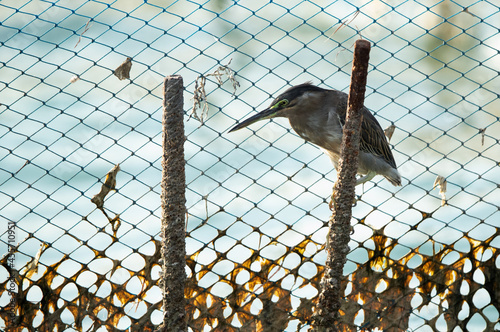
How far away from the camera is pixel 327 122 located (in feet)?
14.3

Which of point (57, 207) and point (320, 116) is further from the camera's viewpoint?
point (57, 207)

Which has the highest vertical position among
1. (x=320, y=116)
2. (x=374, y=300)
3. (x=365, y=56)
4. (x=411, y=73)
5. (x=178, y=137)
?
(x=365, y=56)

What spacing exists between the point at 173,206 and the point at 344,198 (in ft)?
2.44

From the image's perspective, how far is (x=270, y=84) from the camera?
7531 millimetres

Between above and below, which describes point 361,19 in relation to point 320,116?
below

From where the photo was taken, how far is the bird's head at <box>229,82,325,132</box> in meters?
4.21

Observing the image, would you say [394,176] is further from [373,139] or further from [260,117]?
[260,117]

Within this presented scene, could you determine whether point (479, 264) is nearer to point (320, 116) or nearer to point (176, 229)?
point (320, 116)

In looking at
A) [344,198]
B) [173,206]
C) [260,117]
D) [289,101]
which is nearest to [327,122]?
[289,101]

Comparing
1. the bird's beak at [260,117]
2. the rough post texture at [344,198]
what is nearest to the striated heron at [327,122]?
the bird's beak at [260,117]

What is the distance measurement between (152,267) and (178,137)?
95 cm

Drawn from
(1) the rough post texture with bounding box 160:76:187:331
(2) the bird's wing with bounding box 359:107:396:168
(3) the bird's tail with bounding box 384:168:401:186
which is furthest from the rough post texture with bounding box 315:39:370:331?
(3) the bird's tail with bounding box 384:168:401:186

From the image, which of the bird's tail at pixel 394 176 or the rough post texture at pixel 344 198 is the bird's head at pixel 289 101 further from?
the rough post texture at pixel 344 198

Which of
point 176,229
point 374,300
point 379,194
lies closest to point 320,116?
point 374,300
